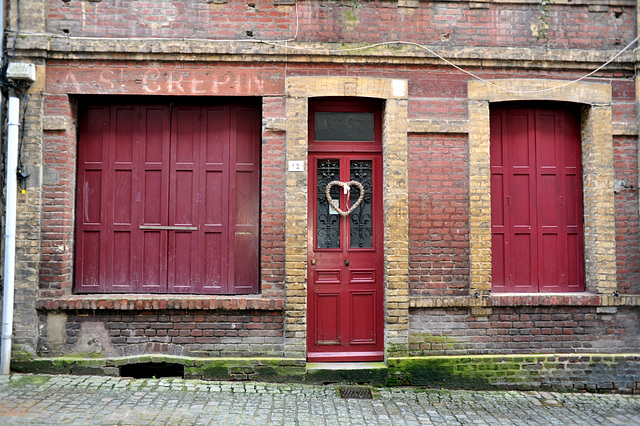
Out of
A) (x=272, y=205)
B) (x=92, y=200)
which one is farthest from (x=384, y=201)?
(x=92, y=200)

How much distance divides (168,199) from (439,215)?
3.53 meters

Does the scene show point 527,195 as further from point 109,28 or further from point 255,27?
point 109,28

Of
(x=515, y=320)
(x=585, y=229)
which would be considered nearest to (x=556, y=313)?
(x=515, y=320)

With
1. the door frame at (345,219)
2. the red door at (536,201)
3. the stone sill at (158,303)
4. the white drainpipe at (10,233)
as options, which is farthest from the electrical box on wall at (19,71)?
the red door at (536,201)

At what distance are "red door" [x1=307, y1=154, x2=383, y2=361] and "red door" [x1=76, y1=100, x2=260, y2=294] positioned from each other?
82 centimetres

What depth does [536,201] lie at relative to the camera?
6305 mm

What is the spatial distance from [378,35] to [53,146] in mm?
4349

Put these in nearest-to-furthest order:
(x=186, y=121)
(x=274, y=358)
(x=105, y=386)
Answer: (x=105, y=386) → (x=274, y=358) → (x=186, y=121)

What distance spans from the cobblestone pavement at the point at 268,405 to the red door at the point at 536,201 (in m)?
1.50

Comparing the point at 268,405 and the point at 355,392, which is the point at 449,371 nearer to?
the point at 355,392

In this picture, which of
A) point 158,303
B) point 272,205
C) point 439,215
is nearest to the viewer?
point 158,303

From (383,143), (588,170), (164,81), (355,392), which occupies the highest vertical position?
(164,81)

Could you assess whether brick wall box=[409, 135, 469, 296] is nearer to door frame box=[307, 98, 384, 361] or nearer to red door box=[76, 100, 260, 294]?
door frame box=[307, 98, 384, 361]

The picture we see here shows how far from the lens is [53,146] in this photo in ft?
19.2
